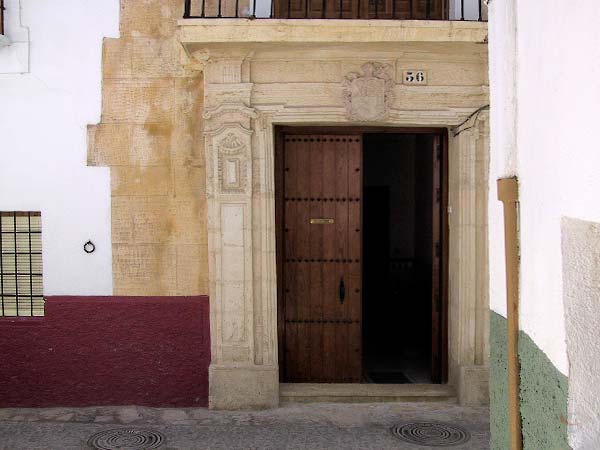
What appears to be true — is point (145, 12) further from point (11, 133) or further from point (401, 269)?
point (401, 269)

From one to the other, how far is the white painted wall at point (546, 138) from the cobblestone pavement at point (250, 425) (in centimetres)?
288

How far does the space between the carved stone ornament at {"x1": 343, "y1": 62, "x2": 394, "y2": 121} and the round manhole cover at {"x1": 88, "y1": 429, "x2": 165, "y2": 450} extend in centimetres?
364

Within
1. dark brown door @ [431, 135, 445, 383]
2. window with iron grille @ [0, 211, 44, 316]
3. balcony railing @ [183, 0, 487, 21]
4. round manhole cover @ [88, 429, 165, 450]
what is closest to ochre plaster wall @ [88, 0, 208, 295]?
balcony railing @ [183, 0, 487, 21]

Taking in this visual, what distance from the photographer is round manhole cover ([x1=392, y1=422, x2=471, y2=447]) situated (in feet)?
18.9

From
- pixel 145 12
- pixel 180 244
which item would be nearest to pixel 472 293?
pixel 180 244

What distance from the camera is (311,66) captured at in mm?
6426

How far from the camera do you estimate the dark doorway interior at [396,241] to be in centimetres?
962

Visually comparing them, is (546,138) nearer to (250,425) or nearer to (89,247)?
(250,425)

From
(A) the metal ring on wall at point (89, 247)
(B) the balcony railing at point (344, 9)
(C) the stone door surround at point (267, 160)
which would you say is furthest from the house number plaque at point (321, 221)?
(A) the metal ring on wall at point (89, 247)

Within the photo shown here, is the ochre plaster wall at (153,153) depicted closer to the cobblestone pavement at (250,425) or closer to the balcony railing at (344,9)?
the balcony railing at (344,9)

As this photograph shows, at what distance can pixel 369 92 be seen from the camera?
A: 6.40m

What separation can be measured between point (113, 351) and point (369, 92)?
3.74 m

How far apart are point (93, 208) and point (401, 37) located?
3.54 metres

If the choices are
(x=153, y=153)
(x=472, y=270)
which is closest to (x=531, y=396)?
(x=472, y=270)
